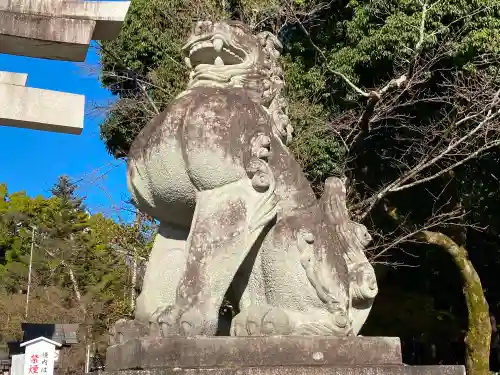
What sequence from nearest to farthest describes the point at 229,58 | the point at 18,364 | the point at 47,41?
the point at 229,58
the point at 47,41
the point at 18,364

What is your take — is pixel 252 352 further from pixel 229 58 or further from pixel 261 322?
pixel 229 58

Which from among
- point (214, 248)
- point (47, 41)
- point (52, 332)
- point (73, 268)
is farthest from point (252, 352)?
point (73, 268)

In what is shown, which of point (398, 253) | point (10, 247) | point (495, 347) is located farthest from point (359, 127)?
point (10, 247)

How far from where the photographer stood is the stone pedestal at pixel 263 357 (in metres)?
2.54

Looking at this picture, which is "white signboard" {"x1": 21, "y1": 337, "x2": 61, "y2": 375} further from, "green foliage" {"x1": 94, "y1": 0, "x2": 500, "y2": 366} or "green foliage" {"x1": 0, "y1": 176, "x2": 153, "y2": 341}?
"green foliage" {"x1": 94, "y1": 0, "x2": 500, "y2": 366}

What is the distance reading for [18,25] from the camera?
6879mm

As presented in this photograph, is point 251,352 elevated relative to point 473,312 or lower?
lower

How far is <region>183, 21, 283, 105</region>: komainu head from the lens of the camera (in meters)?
3.28

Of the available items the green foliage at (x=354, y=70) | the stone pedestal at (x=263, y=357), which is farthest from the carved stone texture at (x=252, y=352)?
the green foliage at (x=354, y=70)

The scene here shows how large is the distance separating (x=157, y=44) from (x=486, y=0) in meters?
5.87

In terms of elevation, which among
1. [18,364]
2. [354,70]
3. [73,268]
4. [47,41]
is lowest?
[18,364]

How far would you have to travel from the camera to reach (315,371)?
104 inches

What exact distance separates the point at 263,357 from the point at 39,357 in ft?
26.3

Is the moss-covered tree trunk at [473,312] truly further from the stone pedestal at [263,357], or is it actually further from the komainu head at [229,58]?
the stone pedestal at [263,357]
